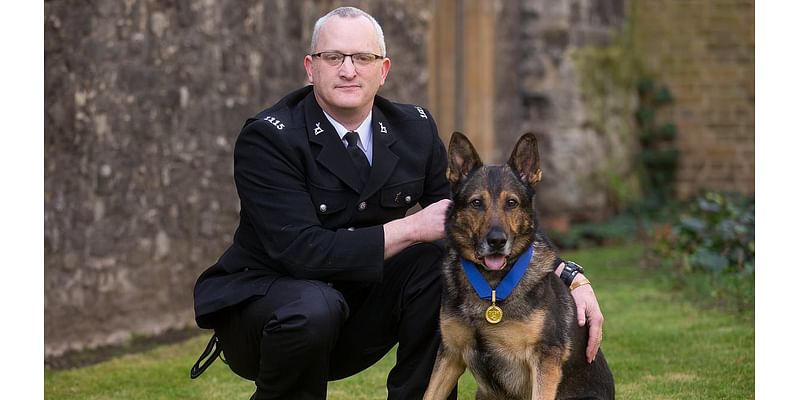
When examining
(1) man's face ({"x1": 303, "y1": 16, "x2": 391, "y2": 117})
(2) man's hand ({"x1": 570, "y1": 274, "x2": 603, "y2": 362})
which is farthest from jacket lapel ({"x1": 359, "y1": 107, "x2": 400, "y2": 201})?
(2) man's hand ({"x1": 570, "y1": 274, "x2": 603, "y2": 362})

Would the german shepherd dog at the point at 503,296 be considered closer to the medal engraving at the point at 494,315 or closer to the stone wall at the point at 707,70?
the medal engraving at the point at 494,315

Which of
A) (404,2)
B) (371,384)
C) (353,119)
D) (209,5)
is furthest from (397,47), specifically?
(353,119)

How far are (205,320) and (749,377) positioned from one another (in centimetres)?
292

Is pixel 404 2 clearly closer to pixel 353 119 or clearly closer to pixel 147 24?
pixel 147 24

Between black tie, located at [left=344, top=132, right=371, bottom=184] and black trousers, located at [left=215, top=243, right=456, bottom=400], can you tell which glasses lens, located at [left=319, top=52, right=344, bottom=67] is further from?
black trousers, located at [left=215, top=243, right=456, bottom=400]

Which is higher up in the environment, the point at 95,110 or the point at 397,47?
the point at 397,47

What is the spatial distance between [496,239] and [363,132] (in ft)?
3.02

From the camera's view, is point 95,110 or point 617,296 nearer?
point 95,110

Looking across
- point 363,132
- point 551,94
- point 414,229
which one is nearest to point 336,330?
point 414,229

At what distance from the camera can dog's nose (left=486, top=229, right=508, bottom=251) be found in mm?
4309

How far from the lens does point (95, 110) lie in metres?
7.19

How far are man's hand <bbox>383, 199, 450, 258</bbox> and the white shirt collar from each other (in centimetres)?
42

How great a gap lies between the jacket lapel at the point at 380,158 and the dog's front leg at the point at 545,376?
3.18 ft

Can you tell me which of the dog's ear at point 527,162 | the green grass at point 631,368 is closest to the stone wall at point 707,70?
the green grass at point 631,368
